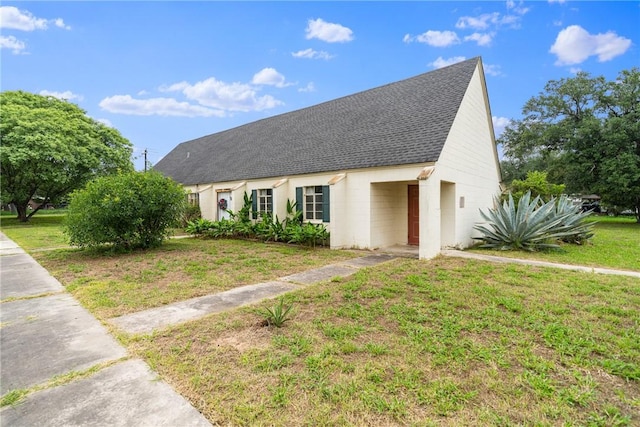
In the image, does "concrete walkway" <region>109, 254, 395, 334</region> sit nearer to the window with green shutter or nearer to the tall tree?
the window with green shutter

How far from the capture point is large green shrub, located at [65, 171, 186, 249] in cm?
927

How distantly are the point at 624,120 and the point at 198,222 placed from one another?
28.0 meters

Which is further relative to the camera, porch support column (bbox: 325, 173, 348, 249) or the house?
porch support column (bbox: 325, 173, 348, 249)

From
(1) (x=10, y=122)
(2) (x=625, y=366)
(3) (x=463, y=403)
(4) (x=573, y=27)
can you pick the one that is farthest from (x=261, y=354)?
(1) (x=10, y=122)

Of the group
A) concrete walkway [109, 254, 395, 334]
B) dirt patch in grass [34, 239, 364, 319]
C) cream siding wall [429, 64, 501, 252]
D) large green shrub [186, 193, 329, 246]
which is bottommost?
concrete walkway [109, 254, 395, 334]

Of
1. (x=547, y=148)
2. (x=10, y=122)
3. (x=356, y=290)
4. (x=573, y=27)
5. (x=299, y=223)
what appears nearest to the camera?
(x=356, y=290)

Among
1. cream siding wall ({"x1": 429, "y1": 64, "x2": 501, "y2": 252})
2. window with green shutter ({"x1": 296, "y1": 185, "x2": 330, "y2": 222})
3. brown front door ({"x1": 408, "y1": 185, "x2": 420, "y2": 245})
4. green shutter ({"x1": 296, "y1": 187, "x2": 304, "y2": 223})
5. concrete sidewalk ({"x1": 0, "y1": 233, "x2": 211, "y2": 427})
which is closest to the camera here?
concrete sidewalk ({"x1": 0, "y1": 233, "x2": 211, "y2": 427})

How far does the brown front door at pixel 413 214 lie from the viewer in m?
11.9

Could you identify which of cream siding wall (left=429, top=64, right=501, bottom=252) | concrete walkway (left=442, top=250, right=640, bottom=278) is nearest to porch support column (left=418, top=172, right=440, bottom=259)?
cream siding wall (left=429, top=64, right=501, bottom=252)

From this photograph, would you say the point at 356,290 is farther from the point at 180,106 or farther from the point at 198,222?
the point at 180,106

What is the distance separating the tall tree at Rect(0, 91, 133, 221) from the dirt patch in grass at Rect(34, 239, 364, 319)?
11.8 m

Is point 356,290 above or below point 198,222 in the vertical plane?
below

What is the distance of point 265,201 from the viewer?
1461 cm

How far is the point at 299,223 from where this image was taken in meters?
12.4
